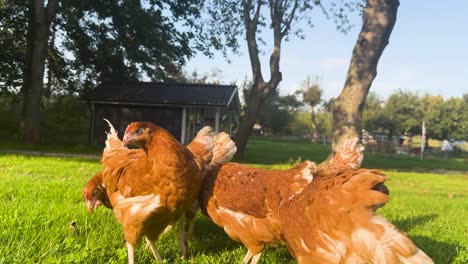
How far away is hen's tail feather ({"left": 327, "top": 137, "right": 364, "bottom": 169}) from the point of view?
187 inches

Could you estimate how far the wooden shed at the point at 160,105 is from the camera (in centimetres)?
2388

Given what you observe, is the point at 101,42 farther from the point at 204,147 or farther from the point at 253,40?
the point at 204,147

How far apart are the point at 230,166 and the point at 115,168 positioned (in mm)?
1167

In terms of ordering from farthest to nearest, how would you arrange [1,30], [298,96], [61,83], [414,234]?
[298,96], [61,83], [1,30], [414,234]

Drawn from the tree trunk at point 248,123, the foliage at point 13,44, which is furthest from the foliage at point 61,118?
the tree trunk at point 248,123

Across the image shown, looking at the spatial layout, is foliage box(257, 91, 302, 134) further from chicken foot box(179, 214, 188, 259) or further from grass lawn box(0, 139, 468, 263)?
chicken foot box(179, 214, 188, 259)

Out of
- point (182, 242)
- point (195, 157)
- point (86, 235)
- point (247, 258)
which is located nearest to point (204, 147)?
point (195, 157)

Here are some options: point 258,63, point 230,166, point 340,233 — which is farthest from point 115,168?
point 258,63

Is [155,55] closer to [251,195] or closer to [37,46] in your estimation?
[37,46]

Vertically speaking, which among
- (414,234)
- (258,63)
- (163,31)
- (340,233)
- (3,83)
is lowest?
(414,234)

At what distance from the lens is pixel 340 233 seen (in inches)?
115

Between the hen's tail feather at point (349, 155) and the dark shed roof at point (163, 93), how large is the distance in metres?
18.3

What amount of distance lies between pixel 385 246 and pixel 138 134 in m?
2.20

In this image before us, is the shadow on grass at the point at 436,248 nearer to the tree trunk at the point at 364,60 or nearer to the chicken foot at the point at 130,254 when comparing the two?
the chicken foot at the point at 130,254
